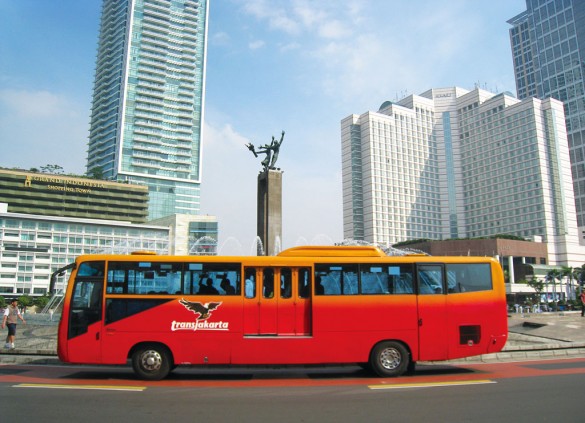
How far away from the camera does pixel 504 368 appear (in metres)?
12.6

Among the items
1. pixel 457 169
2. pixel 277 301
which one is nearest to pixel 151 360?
pixel 277 301

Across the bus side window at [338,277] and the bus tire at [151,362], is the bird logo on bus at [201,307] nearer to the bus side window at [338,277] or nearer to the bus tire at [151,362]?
the bus tire at [151,362]

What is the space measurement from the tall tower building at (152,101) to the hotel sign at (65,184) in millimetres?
20933

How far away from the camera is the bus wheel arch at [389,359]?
11391 mm

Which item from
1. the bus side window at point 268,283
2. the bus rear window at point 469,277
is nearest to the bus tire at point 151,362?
the bus side window at point 268,283

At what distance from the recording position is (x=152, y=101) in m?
161

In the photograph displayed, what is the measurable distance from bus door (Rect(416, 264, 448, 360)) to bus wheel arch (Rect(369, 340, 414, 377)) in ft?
1.49

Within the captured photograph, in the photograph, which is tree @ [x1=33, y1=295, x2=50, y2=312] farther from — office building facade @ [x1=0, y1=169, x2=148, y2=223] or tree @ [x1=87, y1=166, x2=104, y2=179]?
tree @ [x1=87, y1=166, x2=104, y2=179]

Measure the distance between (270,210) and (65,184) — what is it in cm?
11965

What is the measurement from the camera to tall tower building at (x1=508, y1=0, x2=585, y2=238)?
144 metres

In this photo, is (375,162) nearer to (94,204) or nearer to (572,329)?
(94,204)

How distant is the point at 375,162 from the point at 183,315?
137m

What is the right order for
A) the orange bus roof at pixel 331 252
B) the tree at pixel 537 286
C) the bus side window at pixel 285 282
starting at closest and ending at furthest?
1. the bus side window at pixel 285 282
2. the orange bus roof at pixel 331 252
3. the tree at pixel 537 286

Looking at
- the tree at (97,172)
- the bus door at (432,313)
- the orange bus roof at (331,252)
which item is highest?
the tree at (97,172)
